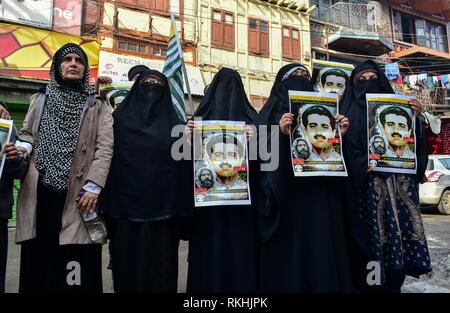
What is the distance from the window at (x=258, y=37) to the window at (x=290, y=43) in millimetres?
790

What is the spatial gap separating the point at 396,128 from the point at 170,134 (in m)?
1.58

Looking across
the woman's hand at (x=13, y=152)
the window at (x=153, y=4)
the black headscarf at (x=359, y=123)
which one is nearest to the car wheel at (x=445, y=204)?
the black headscarf at (x=359, y=123)

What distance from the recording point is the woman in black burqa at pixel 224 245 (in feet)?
7.24

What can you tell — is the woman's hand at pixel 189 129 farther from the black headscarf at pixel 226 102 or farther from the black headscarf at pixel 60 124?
the black headscarf at pixel 60 124

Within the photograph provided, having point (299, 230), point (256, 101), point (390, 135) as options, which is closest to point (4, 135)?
point (299, 230)

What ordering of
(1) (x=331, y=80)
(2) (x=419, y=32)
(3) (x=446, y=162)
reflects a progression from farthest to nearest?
(2) (x=419, y=32), (3) (x=446, y=162), (1) (x=331, y=80)

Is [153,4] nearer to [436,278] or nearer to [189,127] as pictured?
[189,127]

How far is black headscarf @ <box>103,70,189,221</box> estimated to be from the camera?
2180mm

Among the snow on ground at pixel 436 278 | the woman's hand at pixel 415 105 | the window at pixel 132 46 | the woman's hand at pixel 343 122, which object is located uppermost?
the window at pixel 132 46

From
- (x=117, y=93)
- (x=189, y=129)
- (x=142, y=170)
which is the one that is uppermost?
(x=117, y=93)

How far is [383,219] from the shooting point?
2.35 m

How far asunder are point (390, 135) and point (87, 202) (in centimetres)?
206

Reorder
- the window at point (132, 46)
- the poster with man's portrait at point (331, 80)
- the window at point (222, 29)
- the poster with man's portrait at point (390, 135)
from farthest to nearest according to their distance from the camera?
the window at point (222, 29), the window at point (132, 46), the poster with man's portrait at point (331, 80), the poster with man's portrait at point (390, 135)

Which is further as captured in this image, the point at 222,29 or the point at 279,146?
the point at 222,29
